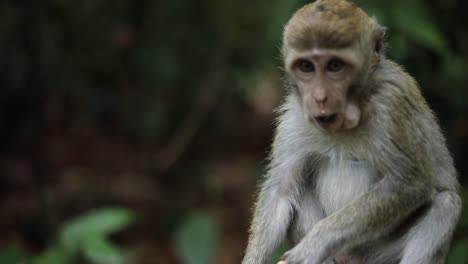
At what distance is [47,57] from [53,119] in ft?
8.17

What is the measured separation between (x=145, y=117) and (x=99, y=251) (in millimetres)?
4977

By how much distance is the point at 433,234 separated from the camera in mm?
6844

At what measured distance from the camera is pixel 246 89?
44.9 ft

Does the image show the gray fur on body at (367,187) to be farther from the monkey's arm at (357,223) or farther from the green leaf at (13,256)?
the green leaf at (13,256)

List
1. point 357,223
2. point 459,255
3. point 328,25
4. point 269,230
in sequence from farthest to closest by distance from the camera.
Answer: point 459,255 → point 269,230 → point 357,223 → point 328,25

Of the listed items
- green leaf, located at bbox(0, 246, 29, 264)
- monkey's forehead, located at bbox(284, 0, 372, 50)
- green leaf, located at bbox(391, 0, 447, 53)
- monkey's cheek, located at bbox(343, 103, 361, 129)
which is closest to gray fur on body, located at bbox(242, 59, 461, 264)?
monkey's cheek, located at bbox(343, 103, 361, 129)

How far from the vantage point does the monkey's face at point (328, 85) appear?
6262 millimetres

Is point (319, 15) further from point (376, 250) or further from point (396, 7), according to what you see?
point (396, 7)

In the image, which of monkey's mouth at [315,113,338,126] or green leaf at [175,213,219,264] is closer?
monkey's mouth at [315,113,338,126]

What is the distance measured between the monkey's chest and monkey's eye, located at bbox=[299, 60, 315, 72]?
878 mm

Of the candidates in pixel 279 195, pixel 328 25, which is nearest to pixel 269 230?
pixel 279 195

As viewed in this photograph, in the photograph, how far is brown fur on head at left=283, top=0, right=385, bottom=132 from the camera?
20.5 ft

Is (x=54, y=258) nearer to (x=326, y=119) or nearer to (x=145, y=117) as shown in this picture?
(x=326, y=119)

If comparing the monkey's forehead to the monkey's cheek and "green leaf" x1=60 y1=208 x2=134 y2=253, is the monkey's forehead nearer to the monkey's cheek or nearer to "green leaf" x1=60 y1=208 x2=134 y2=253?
the monkey's cheek
